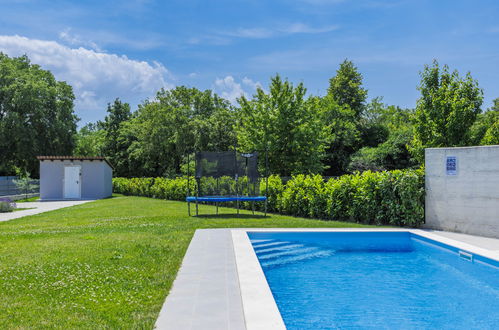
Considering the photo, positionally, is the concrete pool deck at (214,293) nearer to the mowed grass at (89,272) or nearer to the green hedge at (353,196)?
the mowed grass at (89,272)

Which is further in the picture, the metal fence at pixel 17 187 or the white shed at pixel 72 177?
the metal fence at pixel 17 187

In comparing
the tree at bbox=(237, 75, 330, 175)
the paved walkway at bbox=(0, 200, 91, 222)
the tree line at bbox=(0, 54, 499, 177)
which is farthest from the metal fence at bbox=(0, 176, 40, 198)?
the tree at bbox=(237, 75, 330, 175)

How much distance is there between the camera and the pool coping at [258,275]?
3.71 m

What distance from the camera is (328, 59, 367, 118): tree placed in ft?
120

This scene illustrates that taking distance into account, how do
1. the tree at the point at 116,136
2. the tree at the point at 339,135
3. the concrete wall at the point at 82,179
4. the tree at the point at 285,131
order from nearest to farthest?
the tree at the point at 285,131 → the concrete wall at the point at 82,179 → the tree at the point at 339,135 → the tree at the point at 116,136

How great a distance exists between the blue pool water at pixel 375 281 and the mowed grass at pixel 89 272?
152 centimetres

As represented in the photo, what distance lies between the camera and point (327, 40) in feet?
58.1

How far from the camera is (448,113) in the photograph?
19609 millimetres

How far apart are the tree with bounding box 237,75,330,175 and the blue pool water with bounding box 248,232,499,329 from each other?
12594mm

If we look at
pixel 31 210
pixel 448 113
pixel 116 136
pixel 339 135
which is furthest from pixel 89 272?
pixel 116 136

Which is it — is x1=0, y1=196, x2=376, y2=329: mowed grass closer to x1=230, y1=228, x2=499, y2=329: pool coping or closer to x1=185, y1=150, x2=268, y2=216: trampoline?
x1=230, y1=228, x2=499, y2=329: pool coping

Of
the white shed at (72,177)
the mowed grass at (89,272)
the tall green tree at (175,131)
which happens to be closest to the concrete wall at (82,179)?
the white shed at (72,177)

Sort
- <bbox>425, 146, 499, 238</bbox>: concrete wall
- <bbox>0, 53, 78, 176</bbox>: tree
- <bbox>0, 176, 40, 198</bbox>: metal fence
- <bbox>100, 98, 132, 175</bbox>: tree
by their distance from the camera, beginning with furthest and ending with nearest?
<bbox>100, 98, 132, 175</bbox>: tree → <bbox>0, 53, 78, 176</bbox>: tree → <bbox>0, 176, 40, 198</bbox>: metal fence → <bbox>425, 146, 499, 238</bbox>: concrete wall

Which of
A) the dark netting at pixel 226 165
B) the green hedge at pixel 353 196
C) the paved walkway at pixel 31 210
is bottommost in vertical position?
the paved walkway at pixel 31 210
